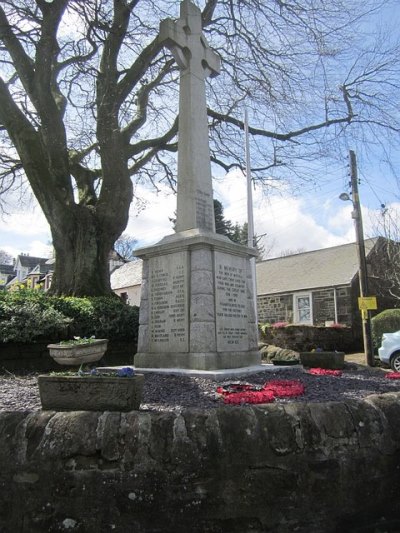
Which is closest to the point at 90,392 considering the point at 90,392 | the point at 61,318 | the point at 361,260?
the point at 90,392

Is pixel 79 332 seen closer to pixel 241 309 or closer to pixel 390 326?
pixel 241 309

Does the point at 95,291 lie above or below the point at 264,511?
above

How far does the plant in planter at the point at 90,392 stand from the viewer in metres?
3.66

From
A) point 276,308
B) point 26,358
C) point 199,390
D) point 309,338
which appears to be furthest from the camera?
point 276,308

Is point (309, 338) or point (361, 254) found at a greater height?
point (361, 254)

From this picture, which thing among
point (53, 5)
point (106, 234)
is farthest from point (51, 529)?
point (53, 5)

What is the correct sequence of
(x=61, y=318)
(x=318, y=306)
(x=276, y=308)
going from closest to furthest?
(x=61, y=318)
(x=318, y=306)
(x=276, y=308)

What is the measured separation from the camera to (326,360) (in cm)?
834

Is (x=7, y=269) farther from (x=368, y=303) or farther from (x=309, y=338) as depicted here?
(x=368, y=303)

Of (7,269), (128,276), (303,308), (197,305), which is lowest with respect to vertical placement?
(197,305)

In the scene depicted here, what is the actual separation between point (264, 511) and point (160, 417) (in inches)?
36.3

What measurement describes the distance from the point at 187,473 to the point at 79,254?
10108mm

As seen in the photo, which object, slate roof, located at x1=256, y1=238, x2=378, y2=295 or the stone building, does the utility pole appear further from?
slate roof, located at x1=256, y1=238, x2=378, y2=295

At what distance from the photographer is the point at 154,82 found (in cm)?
1505
